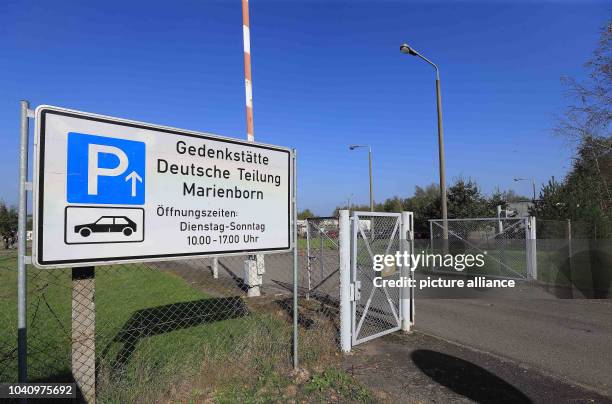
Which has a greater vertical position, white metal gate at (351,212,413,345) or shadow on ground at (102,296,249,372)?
white metal gate at (351,212,413,345)

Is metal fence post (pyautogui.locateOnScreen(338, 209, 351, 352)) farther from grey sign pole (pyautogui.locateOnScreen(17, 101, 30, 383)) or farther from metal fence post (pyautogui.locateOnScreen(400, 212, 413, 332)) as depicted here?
grey sign pole (pyautogui.locateOnScreen(17, 101, 30, 383))

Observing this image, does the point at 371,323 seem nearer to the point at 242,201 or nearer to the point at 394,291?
the point at 394,291

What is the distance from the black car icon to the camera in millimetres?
3065

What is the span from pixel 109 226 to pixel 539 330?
680 centimetres

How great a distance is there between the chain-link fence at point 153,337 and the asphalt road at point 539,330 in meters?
2.20

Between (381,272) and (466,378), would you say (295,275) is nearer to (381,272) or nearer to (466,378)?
(381,272)

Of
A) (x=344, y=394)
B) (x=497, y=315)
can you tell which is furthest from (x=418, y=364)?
(x=497, y=315)

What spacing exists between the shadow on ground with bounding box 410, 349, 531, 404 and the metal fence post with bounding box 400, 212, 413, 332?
3.22 ft

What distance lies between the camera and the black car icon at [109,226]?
306cm

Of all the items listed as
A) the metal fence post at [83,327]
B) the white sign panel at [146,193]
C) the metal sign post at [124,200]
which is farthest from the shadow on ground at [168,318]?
the white sign panel at [146,193]

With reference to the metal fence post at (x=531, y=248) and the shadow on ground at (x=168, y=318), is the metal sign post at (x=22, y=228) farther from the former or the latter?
the metal fence post at (x=531, y=248)

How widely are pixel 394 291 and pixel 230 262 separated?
471 inches

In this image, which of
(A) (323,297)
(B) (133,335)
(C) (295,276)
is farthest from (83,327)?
(A) (323,297)

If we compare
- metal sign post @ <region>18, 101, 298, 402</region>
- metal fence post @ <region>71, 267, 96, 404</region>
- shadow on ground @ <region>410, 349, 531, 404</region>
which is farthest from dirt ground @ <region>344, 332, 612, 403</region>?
metal fence post @ <region>71, 267, 96, 404</region>
